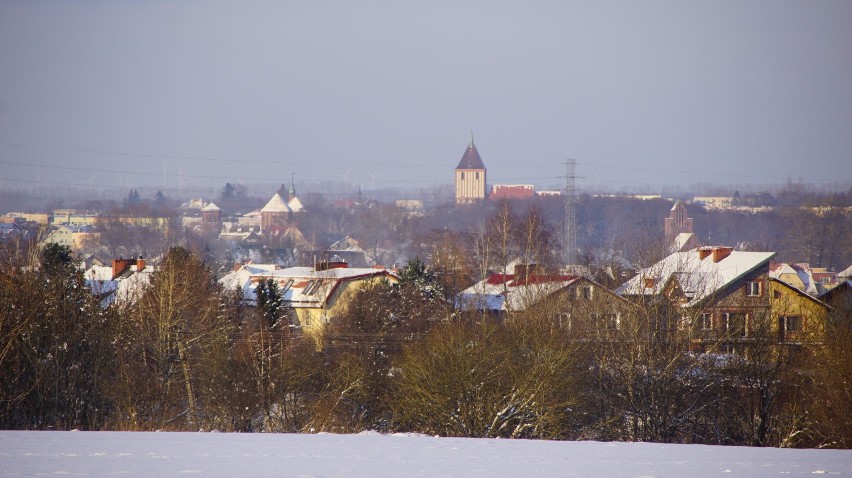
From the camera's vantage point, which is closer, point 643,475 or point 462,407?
point 643,475

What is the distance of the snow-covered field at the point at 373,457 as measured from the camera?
8805 mm

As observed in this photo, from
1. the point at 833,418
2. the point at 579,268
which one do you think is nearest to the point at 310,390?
the point at 833,418

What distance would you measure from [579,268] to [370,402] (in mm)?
17540

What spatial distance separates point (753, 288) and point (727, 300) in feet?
5.31

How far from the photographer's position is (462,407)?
1502cm

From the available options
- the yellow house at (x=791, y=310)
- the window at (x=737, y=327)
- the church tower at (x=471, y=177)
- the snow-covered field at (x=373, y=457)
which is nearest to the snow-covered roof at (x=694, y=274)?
the window at (x=737, y=327)

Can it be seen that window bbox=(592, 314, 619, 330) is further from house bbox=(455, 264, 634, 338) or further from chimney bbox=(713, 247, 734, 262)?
chimney bbox=(713, 247, 734, 262)

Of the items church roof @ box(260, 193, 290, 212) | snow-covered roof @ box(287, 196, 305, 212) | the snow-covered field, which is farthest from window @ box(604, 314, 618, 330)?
snow-covered roof @ box(287, 196, 305, 212)

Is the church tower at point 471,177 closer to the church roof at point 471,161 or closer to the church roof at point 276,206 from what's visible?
the church roof at point 471,161

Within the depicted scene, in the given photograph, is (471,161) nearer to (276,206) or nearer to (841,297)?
(276,206)

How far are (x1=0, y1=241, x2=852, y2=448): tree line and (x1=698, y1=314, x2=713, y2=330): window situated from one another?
1343 mm

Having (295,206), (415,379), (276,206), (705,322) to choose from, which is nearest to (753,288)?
(705,322)

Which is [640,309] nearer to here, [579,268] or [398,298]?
[398,298]

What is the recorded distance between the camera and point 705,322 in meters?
20.7
